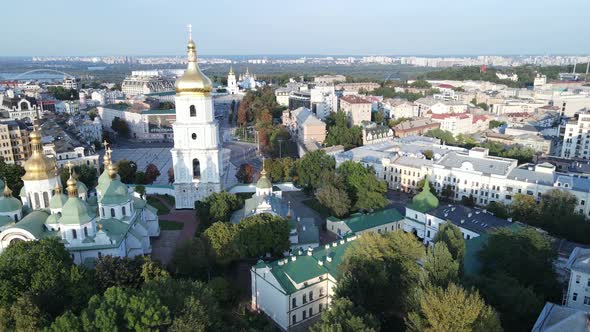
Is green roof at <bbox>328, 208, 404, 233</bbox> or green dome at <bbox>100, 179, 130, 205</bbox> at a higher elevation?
green dome at <bbox>100, 179, 130, 205</bbox>

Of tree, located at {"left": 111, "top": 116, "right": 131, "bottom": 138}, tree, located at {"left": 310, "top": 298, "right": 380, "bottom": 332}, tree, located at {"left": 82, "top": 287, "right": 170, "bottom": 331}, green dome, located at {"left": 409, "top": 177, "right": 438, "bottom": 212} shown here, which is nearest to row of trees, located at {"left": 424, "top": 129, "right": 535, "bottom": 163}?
green dome, located at {"left": 409, "top": 177, "right": 438, "bottom": 212}

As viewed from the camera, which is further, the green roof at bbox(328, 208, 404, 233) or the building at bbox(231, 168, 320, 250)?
the green roof at bbox(328, 208, 404, 233)

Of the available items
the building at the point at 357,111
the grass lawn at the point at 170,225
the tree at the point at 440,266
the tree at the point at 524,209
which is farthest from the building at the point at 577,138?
the grass lawn at the point at 170,225

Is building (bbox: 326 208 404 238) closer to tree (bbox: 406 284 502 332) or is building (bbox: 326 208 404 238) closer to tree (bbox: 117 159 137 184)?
tree (bbox: 406 284 502 332)

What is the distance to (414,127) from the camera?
62.0 m

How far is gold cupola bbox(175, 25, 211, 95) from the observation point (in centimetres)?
2881

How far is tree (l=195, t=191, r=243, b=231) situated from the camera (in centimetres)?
2766

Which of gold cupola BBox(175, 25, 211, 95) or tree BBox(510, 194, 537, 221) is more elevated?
gold cupola BBox(175, 25, 211, 95)

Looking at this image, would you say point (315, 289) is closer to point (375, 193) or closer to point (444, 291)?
point (444, 291)

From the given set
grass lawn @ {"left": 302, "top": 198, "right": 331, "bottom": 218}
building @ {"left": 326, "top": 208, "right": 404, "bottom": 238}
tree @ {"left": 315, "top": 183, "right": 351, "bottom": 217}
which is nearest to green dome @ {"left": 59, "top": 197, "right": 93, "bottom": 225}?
building @ {"left": 326, "top": 208, "right": 404, "bottom": 238}

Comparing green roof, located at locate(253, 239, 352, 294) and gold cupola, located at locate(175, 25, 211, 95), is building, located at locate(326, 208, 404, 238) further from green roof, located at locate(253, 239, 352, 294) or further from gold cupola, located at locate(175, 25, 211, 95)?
gold cupola, located at locate(175, 25, 211, 95)

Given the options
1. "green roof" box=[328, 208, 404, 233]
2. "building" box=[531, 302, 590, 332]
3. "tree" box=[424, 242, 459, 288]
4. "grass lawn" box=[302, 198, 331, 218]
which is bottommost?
"grass lawn" box=[302, 198, 331, 218]

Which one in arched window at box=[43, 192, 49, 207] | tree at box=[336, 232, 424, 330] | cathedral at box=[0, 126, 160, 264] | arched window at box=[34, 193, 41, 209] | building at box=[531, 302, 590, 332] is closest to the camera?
building at box=[531, 302, 590, 332]

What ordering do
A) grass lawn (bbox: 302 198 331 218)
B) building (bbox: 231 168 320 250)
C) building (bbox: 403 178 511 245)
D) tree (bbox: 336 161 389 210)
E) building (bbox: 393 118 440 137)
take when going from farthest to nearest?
building (bbox: 393 118 440 137)
grass lawn (bbox: 302 198 331 218)
tree (bbox: 336 161 389 210)
building (bbox: 403 178 511 245)
building (bbox: 231 168 320 250)
